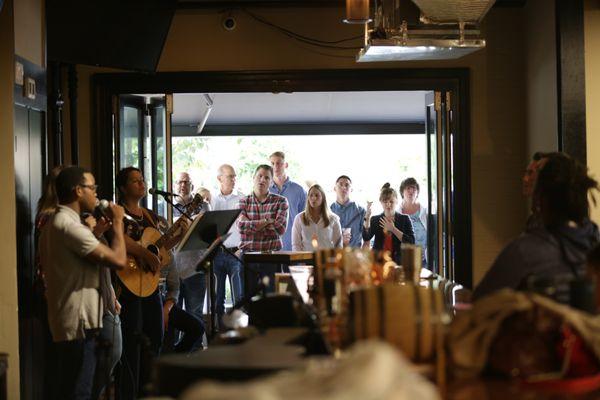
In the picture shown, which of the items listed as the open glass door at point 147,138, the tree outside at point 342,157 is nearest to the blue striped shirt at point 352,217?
the open glass door at point 147,138

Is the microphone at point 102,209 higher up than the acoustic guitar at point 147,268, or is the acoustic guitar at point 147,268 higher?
the microphone at point 102,209

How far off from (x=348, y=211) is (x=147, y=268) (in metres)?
4.61

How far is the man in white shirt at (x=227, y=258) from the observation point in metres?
9.20

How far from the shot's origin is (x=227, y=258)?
9.26 metres

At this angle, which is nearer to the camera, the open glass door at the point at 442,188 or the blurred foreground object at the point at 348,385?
the blurred foreground object at the point at 348,385

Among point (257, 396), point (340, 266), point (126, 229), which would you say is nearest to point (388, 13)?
point (126, 229)

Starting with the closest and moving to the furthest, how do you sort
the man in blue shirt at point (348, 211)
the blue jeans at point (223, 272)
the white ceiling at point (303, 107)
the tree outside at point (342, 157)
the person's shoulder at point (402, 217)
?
the blue jeans at point (223, 272), the person's shoulder at point (402, 217), the man in blue shirt at point (348, 211), the white ceiling at point (303, 107), the tree outside at point (342, 157)

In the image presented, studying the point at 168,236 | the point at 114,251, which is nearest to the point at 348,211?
the point at 168,236

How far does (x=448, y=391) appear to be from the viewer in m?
2.32

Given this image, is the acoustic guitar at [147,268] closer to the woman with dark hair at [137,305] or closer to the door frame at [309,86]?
the woman with dark hair at [137,305]

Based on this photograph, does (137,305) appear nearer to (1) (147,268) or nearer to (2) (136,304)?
(2) (136,304)

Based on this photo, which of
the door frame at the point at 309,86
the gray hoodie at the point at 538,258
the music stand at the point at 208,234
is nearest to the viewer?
the gray hoodie at the point at 538,258

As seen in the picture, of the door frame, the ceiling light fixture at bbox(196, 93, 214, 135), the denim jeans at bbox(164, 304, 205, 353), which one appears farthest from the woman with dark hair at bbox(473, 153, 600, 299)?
the ceiling light fixture at bbox(196, 93, 214, 135)

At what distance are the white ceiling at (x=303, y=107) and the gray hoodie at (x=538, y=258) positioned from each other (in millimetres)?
8454
